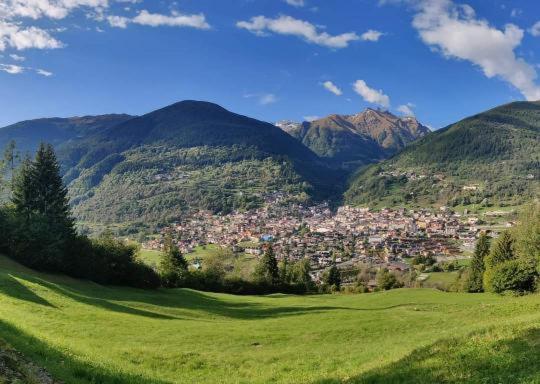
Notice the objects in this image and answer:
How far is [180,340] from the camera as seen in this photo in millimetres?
23297

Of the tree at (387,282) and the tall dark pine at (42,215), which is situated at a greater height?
the tall dark pine at (42,215)

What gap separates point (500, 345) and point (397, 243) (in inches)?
7490

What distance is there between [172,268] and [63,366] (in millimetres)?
60651

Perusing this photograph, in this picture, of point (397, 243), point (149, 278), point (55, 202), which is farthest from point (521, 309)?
point (397, 243)

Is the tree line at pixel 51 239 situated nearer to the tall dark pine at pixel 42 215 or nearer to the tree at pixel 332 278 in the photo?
the tall dark pine at pixel 42 215

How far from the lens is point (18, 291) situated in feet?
92.9

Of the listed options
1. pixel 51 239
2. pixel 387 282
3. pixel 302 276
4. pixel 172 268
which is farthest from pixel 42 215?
pixel 387 282

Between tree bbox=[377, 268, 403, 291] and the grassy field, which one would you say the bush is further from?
tree bbox=[377, 268, 403, 291]

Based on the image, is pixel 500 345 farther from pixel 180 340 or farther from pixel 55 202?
pixel 55 202

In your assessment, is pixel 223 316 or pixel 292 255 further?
pixel 292 255

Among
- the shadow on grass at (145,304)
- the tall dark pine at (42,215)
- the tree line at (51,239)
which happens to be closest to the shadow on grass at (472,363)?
the shadow on grass at (145,304)

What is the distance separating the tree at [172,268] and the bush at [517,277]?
46.0 metres

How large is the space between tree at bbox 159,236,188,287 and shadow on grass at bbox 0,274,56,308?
39.9m

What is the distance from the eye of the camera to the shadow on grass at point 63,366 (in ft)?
38.7
